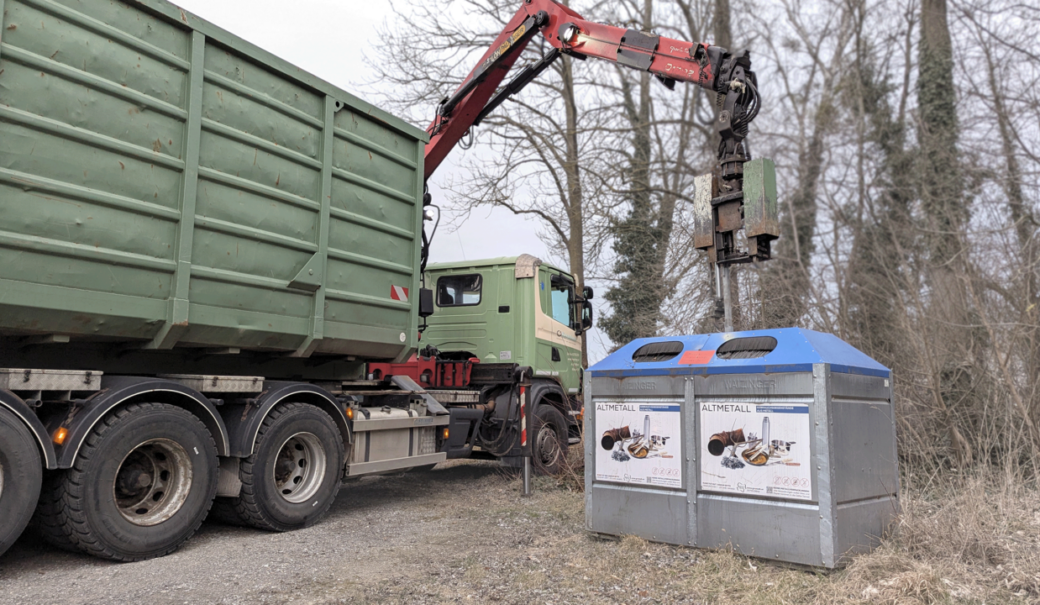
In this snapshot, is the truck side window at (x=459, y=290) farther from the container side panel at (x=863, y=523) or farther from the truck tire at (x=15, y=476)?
the truck tire at (x=15, y=476)

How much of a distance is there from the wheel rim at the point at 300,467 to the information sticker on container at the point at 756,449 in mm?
2946

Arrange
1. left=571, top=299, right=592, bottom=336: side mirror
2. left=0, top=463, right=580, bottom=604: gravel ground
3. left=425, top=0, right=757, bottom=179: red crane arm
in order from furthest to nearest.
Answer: left=571, top=299, right=592, bottom=336: side mirror
left=425, top=0, right=757, bottom=179: red crane arm
left=0, top=463, right=580, bottom=604: gravel ground

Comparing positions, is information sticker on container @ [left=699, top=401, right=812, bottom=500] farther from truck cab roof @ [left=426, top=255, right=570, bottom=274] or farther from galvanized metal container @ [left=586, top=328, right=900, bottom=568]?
truck cab roof @ [left=426, top=255, right=570, bottom=274]

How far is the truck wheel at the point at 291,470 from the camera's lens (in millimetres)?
4922

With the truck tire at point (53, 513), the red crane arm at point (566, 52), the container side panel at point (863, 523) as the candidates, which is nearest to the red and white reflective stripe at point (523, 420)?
the red crane arm at point (566, 52)

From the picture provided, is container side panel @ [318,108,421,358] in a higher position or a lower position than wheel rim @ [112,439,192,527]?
higher

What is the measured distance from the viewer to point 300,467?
17.8 ft

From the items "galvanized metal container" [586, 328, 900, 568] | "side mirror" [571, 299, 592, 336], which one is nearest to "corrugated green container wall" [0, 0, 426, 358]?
"galvanized metal container" [586, 328, 900, 568]

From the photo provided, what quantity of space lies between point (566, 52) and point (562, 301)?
295 cm

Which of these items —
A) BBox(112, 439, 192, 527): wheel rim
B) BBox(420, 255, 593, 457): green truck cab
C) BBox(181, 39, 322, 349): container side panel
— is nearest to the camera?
BBox(112, 439, 192, 527): wheel rim

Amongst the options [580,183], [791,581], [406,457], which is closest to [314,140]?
[406,457]

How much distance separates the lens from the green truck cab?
316 inches

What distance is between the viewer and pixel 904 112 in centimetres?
1627

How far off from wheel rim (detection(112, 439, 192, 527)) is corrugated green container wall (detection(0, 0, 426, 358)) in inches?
26.7
